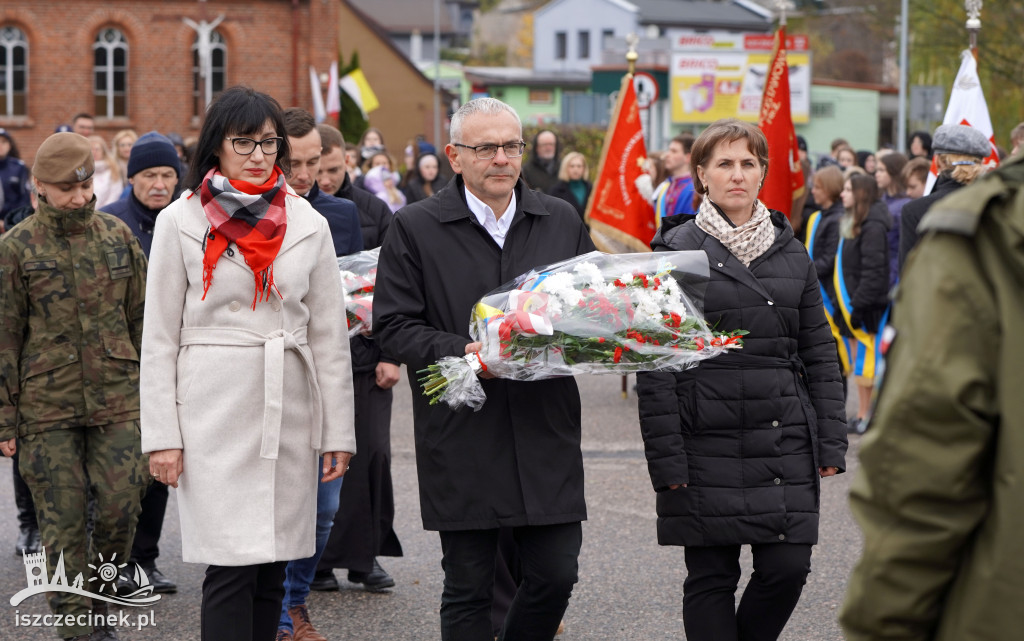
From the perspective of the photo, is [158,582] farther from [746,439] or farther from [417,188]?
[417,188]

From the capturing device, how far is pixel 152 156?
20.9 ft

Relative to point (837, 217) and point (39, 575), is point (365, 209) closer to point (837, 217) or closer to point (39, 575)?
point (39, 575)

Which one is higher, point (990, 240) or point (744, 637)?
point (990, 240)

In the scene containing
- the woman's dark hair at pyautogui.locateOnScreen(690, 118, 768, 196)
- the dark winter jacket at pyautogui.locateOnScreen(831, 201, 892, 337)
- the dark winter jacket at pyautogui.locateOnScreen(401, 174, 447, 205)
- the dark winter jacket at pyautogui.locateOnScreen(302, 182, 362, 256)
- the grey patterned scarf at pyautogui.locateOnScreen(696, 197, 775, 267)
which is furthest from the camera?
the dark winter jacket at pyautogui.locateOnScreen(401, 174, 447, 205)

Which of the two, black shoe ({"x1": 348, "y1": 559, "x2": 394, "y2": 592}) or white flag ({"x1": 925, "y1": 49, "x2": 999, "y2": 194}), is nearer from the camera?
black shoe ({"x1": 348, "y1": 559, "x2": 394, "y2": 592})

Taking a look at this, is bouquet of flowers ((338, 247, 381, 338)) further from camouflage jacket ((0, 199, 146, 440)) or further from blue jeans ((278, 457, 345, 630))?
camouflage jacket ((0, 199, 146, 440))

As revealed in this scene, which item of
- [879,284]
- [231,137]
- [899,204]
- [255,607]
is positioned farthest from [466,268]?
[899,204]

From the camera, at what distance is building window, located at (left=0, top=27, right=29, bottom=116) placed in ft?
138

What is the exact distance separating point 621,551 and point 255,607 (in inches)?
117

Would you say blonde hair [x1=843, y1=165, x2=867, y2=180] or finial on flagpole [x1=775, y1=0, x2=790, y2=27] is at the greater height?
finial on flagpole [x1=775, y1=0, x2=790, y2=27]

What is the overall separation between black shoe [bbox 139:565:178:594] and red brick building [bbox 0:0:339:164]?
3676 centimetres

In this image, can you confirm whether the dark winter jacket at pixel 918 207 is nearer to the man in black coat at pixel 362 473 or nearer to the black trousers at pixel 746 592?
the man in black coat at pixel 362 473

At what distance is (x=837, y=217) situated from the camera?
10.8 metres

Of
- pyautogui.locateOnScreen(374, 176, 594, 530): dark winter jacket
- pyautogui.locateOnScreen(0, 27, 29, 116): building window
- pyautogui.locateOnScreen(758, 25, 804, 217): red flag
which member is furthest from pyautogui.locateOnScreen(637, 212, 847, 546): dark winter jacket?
pyautogui.locateOnScreen(0, 27, 29, 116): building window
